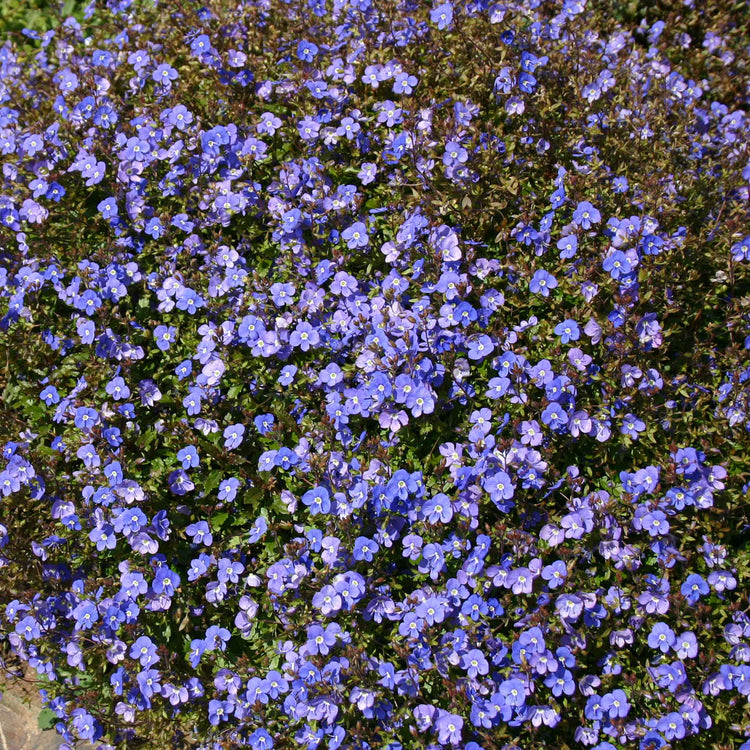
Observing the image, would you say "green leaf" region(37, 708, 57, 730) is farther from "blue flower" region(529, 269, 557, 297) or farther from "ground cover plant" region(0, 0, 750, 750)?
"blue flower" region(529, 269, 557, 297)

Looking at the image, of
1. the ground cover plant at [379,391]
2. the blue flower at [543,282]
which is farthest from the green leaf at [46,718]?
the blue flower at [543,282]

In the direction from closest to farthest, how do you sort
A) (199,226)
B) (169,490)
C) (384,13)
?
(169,490), (199,226), (384,13)

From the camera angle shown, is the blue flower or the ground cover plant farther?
the blue flower

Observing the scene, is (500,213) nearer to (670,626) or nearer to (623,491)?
(623,491)

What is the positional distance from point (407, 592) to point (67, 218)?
2.78 m

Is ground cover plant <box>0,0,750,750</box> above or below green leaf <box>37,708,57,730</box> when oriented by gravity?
above

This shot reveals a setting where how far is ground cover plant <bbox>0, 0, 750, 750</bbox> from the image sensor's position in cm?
341

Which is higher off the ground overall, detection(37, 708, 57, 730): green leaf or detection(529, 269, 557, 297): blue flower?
detection(529, 269, 557, 297): blue flower

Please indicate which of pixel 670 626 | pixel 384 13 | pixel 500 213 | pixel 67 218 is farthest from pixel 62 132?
pixel 670 626

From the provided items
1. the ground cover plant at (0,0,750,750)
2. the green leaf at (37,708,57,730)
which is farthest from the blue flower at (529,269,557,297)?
the green leaf at (37,708,57,730)

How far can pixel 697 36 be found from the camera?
5484 millimetres

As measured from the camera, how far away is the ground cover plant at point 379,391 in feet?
11.2

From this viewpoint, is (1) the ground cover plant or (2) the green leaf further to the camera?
(2) the green leaf

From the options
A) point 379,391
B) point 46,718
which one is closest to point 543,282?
point 379,391
